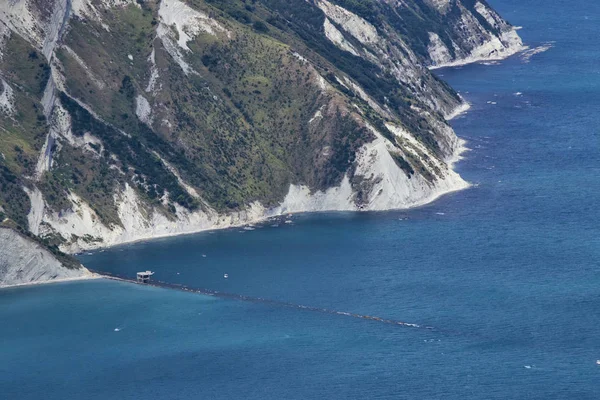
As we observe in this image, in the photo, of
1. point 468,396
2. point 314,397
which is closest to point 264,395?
point 314,397

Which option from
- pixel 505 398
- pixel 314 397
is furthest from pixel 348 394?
pixel 505 398

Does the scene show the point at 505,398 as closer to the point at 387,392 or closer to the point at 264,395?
the point at 387,392

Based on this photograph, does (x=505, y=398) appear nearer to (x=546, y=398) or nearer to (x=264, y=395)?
(x=546, y=398)

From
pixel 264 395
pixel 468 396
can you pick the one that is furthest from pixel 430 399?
pixel 264 395

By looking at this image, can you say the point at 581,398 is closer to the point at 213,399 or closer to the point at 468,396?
the point at 468,396

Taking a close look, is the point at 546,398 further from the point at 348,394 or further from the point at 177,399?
the point at 177,399
